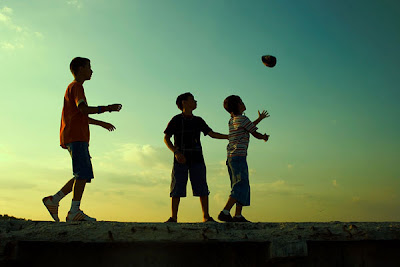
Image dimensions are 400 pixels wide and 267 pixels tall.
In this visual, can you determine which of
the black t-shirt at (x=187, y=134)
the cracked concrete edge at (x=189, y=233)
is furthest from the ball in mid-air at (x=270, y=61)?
the cracked concrete edge at (x=189, y=233)

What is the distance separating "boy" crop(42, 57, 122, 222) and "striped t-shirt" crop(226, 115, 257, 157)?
72.0 inches

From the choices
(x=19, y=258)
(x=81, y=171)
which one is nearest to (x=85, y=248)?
(x=19, y=258)

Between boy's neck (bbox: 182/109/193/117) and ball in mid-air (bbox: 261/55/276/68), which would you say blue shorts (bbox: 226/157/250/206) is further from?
ball in mid-air (bbox: 261/55/276/68)

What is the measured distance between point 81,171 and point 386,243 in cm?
373

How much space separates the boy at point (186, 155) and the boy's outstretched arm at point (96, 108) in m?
1.15

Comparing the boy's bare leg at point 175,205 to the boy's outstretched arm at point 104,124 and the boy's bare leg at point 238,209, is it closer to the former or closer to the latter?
the boy's bare leg at point 238,209

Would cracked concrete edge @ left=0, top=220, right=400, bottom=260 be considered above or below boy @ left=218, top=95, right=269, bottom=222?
below

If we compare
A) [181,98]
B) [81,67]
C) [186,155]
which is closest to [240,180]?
[186,155]

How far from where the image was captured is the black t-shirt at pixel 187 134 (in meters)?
6.14

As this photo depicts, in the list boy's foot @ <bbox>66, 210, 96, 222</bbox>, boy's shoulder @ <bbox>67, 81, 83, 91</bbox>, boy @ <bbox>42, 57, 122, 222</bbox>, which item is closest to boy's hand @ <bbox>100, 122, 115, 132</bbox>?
boy @ <bbox>42, 57, 122, 222</bbox>

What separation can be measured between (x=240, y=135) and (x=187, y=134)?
82 cm

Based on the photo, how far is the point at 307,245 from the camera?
3904 millimetres

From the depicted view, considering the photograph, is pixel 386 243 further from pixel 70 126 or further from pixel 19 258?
pixel 70 126

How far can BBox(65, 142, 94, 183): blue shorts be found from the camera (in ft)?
17.3
